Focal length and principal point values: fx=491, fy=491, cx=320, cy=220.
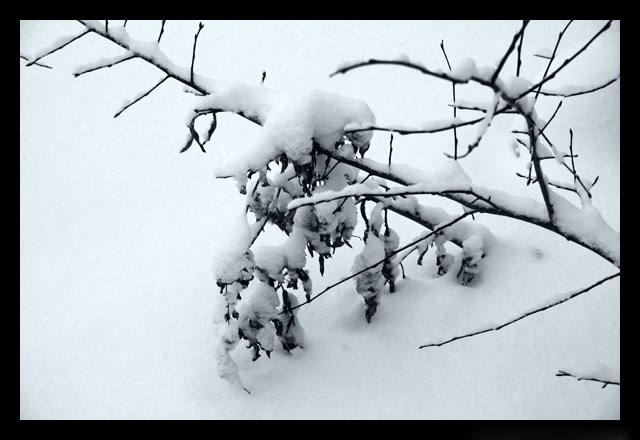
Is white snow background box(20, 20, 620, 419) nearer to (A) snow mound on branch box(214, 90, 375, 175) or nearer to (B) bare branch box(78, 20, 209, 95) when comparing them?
(A) snow mound on branch box(214, 90, 375, 175)

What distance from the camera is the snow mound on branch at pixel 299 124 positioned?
1835 millimetres

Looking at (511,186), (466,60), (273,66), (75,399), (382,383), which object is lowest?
(75,399)

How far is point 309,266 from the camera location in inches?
130

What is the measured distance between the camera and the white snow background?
7.95 ft

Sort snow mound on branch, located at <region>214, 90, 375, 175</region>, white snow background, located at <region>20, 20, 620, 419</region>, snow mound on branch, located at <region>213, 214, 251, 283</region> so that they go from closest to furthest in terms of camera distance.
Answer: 1. snow mound on branch, located at <region>214, 90, 375, 175</region>
2. snow mound on branch, located at <region>213, 214, 251, 283</region>
3. white snow background, located at <region>20, 20, 620, 419</region>

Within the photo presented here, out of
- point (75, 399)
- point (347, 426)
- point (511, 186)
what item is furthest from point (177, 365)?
point (511, 186)

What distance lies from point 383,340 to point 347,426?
1.72 feet

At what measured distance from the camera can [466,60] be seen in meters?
1.13

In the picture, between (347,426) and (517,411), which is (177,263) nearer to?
(347,426)

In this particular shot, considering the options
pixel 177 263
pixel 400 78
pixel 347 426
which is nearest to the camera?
pixel 347 426

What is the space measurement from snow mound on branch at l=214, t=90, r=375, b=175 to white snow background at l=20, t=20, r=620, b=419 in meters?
0.50

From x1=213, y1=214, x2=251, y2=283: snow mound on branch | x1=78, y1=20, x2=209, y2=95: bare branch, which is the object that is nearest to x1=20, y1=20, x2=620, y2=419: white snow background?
x1=213, y1=214, x2=251, y2=283: snow mound on branch

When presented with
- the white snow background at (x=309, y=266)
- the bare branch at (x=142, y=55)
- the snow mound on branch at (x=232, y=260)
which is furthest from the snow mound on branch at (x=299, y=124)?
the white snow background at (x=309, y=266)

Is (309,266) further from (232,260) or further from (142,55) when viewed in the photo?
(142,55)
